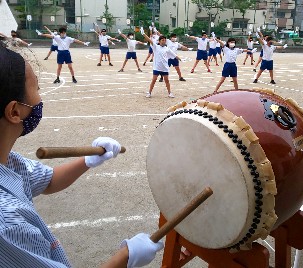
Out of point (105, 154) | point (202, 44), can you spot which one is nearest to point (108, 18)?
point (202, 44)

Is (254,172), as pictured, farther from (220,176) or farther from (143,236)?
(143,236)

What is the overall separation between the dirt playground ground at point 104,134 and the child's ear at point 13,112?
5.48ft

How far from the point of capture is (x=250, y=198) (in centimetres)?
160

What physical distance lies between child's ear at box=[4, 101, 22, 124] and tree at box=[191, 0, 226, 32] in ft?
117

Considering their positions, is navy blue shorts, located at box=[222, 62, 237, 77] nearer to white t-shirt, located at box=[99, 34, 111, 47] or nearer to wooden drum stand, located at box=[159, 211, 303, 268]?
wooden drum stand, located at box=[159, 211, 303, 268]

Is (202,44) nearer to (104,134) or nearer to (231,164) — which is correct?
(104,134)

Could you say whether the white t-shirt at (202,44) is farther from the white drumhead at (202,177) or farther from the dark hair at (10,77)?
the dark hair at (10,77)

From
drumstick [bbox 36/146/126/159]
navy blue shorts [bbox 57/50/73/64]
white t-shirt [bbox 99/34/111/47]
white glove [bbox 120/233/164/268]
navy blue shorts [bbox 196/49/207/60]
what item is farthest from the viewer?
white t-shirt [bbox 99/34/111/47]

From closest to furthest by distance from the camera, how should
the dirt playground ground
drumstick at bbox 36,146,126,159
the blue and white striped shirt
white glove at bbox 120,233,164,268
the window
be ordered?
the blue and white striped shirt
drumstick at bbox 36,146,126,159
white glove at bbox 120,233,164,268
the dirt playground ground
the window

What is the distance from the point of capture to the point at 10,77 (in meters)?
1.12

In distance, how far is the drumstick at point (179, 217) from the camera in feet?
4.69

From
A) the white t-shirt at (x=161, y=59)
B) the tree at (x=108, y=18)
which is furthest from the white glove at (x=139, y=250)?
the tree at (x=108, y=18)

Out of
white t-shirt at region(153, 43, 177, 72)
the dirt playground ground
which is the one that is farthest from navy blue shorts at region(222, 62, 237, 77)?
white t-shirt at region(153, 43, 177, 72)

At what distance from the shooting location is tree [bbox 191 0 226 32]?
3600cm
